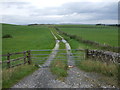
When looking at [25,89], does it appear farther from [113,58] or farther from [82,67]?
[113,58]

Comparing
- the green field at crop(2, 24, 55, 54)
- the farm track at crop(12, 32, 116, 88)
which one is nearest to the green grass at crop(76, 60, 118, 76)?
the farm track at crop(12, 32, 116, 88)

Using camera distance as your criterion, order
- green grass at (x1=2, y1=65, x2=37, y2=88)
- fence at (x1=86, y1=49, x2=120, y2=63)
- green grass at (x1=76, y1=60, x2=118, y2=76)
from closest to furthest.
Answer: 1. green grass at (x1=2, y1=65, x2=37, y2=88)
2. green grass at (x1=76, y1=60, x2=118, y2=76)
3. fence at (x1=86, y1=49, x2=120, y2=63)

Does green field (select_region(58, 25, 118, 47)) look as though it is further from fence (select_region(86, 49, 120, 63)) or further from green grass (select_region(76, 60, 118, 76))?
green grass (select_region(76, 60, 118, 76))

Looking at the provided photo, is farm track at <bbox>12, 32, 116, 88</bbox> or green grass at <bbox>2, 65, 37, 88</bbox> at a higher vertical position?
green grass at <bbox>2, 65, 37, 88</bbox>

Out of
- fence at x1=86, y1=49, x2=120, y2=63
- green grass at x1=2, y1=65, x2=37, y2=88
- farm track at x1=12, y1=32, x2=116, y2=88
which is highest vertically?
fence at x1=86, y1=49, x2=120, y2=63

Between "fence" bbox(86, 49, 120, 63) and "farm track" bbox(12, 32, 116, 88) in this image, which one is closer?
"farm track" bbox(12, 32, 116, 88)

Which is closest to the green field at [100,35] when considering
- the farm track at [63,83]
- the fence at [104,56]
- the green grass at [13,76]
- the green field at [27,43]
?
the green field at [27,43]

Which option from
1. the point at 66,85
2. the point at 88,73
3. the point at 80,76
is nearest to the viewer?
the point at 66,85

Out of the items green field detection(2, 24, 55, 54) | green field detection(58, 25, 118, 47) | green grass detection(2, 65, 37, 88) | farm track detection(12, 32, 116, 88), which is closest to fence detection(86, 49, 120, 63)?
farm track detection(12, 32, 116, 88)

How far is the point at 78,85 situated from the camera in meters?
7.84

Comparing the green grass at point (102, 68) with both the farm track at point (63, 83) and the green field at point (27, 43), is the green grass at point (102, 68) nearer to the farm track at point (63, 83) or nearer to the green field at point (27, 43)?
the farm track at point (63, 83)

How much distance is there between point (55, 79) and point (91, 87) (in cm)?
235

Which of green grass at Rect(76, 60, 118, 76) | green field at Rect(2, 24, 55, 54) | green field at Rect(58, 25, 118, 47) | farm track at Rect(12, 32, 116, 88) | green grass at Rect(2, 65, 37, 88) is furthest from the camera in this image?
green field at Rect(58, 25, 118, 47)

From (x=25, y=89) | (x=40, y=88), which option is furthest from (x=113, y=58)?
(x=25, y=89)
